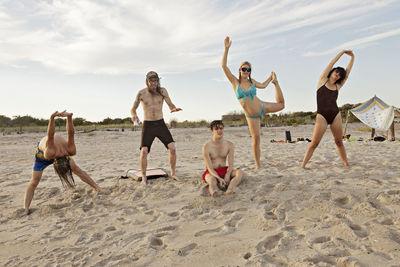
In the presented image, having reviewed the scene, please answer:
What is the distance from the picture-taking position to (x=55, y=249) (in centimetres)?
263

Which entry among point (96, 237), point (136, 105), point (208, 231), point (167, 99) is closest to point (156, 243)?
point (208, 231)

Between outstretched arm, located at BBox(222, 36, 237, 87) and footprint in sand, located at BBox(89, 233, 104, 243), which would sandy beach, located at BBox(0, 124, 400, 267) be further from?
outstretched arm, located at BBox(222, 36, 237, 87)

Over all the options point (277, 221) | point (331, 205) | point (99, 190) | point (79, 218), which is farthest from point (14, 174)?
point (331, 205)

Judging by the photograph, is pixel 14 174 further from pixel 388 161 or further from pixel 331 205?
pixel 388 161

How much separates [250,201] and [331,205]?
0.98m

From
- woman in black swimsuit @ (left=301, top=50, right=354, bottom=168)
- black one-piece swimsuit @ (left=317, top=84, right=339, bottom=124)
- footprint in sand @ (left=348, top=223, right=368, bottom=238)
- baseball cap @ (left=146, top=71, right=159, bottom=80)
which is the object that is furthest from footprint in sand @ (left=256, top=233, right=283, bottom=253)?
baseball cap @ (left=146, top=71, right=159, bottom=80)

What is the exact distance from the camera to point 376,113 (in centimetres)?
1209

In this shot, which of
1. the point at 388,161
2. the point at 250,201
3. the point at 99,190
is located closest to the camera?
the point at 250,201

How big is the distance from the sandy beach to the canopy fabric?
7.83m

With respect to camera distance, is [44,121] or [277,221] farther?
[44,121]

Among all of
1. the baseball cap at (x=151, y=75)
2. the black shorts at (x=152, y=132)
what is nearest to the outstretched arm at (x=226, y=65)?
the baseball cap at (x=151, y=75)

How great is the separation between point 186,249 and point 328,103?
12.1ft

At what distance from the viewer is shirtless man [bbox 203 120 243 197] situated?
158 inches

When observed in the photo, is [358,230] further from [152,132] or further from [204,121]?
[204,121]
